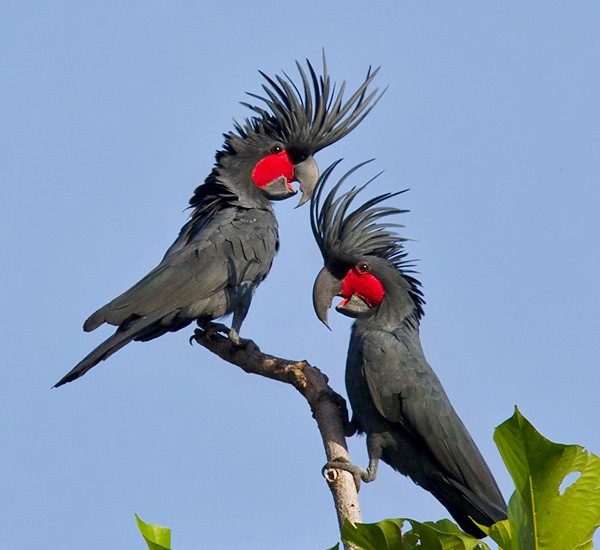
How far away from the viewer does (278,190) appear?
27.9 ft

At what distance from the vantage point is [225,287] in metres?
7.62

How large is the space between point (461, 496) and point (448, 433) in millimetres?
414

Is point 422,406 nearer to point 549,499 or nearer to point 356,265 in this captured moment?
point 356,265

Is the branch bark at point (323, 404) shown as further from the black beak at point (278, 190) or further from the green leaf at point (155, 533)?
the black beak at point (278, 190)

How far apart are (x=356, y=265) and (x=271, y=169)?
2.08 m

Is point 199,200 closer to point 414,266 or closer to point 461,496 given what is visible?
point 414,266

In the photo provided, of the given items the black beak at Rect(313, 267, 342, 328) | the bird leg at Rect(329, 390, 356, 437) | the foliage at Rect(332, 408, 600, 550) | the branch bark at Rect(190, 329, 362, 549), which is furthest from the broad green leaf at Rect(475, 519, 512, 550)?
the black beak at Rect(313, 267, 342, 328)

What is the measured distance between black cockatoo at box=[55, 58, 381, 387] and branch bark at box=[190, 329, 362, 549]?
1084mm

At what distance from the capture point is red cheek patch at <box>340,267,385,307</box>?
6695 millimetres

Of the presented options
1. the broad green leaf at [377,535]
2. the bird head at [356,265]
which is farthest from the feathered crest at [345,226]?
the broad green leaf at [377,535]

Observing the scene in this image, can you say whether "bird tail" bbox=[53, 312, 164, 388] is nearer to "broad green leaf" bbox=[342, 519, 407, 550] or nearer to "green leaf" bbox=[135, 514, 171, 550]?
"green leaf" bbox=[135, 514, 171, 550]

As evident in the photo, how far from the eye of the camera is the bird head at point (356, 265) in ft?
21.7

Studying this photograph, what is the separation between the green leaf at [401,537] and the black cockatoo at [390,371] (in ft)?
6.45

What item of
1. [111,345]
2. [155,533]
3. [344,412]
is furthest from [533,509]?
[111,345]
